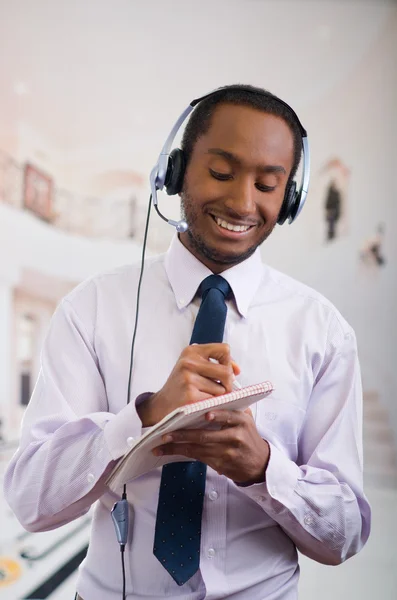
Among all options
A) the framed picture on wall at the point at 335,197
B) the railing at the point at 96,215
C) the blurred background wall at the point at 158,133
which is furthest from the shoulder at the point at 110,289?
the framed picture on wall at the point at 335,197

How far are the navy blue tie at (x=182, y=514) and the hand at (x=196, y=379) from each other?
0.54 feet

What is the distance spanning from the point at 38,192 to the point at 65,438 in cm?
169

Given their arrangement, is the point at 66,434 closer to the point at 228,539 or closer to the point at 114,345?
the point at 114,345

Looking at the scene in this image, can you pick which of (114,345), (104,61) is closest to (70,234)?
(104,61)

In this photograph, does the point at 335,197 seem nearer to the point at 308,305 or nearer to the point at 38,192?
the point at 38,192

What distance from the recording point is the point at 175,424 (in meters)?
0.70

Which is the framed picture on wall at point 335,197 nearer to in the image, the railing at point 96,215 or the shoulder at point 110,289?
the railing at point 96,215

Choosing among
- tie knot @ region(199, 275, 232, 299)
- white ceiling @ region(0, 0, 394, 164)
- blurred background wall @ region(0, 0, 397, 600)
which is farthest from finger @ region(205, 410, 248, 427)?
white ceiling @ region(0, 0, 394, 164)

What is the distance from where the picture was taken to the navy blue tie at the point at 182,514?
2.93 ft

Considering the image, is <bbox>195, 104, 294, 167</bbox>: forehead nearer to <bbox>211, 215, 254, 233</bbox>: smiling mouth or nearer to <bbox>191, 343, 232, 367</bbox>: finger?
<bbox>211, 215, 254, 233</bbox>: smiling mouth

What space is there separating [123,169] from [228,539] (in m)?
1.80

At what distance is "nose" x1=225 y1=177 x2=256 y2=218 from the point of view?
39.4 inches

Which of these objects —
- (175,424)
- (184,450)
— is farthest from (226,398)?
(184,450)

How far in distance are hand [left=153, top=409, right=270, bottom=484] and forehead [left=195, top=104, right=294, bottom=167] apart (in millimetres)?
451
